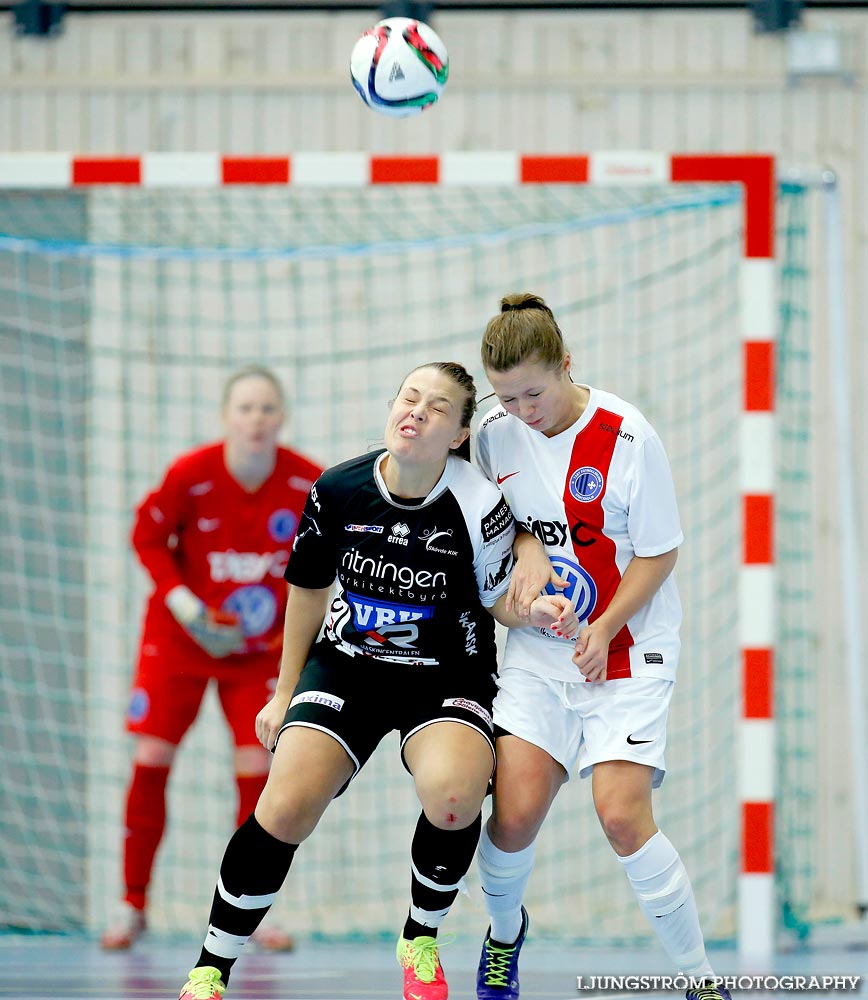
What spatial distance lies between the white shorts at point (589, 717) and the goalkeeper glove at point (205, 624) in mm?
1451

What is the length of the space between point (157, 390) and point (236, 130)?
119 centimetres

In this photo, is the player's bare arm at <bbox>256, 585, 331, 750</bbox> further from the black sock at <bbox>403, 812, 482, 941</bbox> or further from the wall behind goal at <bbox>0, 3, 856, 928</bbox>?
the wall behind goal at <bbox>0, 3, 856, 928</bbox>

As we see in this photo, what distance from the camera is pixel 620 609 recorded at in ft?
10.0

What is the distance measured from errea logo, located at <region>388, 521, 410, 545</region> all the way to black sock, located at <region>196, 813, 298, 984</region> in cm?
67

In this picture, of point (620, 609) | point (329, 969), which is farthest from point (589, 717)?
point (329, 969)

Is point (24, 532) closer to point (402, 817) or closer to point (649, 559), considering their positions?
point (402, 817)

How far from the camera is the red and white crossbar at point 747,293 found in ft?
14.1

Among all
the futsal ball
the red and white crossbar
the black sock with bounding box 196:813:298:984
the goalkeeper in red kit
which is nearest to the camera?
the black sock with bounding box 196:813:298:984

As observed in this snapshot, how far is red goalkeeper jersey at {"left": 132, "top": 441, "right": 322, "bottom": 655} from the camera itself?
4.50 meters

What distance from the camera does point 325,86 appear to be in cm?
614

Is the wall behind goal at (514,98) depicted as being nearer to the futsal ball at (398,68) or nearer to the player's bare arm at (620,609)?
the futsal ball at (398,68)

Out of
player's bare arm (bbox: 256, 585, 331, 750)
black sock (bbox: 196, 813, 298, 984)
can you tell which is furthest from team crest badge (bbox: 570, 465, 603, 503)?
black sock (bbox: 196, 813, 298, 984)

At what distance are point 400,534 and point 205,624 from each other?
1496 millimetres

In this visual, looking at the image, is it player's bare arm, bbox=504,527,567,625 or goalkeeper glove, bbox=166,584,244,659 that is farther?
goalkeeper glove, bbox=166,584,244,659
